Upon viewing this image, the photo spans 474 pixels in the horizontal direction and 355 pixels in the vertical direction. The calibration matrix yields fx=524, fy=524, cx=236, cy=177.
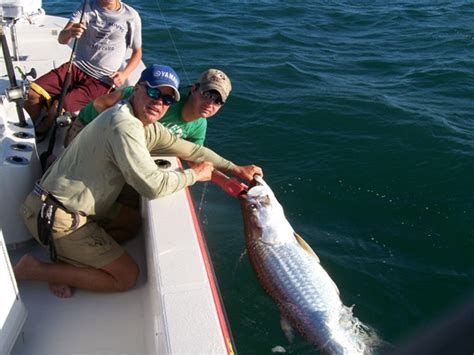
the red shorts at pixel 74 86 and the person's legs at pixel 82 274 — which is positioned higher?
the red shorts at pixel 74 86

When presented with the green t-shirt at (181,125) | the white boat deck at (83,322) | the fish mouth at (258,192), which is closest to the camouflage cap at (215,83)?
the green t-shirt at (181,125)

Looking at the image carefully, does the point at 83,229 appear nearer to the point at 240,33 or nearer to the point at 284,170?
the point at 284,170

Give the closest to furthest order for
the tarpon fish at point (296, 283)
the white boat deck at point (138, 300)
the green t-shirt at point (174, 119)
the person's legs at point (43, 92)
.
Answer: the white boat deck at point (138, 300) → the tarpon fish at point (296, 283) → the green t-shirt at point (174, 119) → the person's legs at point (43, 92)

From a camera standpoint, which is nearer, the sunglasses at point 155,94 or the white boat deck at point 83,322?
the white boat deck at point 83,322

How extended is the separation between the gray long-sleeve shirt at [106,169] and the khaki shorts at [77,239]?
9 centimetres

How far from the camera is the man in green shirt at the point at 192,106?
12.6 ft

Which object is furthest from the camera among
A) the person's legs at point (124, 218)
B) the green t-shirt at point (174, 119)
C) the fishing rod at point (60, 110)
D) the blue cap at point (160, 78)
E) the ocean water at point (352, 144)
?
the ocean water at point (352, 144)

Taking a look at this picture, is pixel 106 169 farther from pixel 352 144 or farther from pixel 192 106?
pixel 352 144

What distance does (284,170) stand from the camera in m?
6.40

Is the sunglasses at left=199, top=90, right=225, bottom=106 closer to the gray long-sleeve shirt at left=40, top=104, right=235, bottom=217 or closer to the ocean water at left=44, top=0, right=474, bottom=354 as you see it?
the gray long-sleeve shirt at left=40, top=104, right=235, bottom=217

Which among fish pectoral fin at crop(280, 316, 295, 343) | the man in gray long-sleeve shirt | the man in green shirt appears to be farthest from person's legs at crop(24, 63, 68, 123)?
fish pectoral fin at crop(280, 316, 295, 343)

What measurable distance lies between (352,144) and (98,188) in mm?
4493

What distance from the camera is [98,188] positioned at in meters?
3.14

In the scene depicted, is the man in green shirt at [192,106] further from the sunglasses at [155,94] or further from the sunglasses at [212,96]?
the sunglasses at [155,94]
